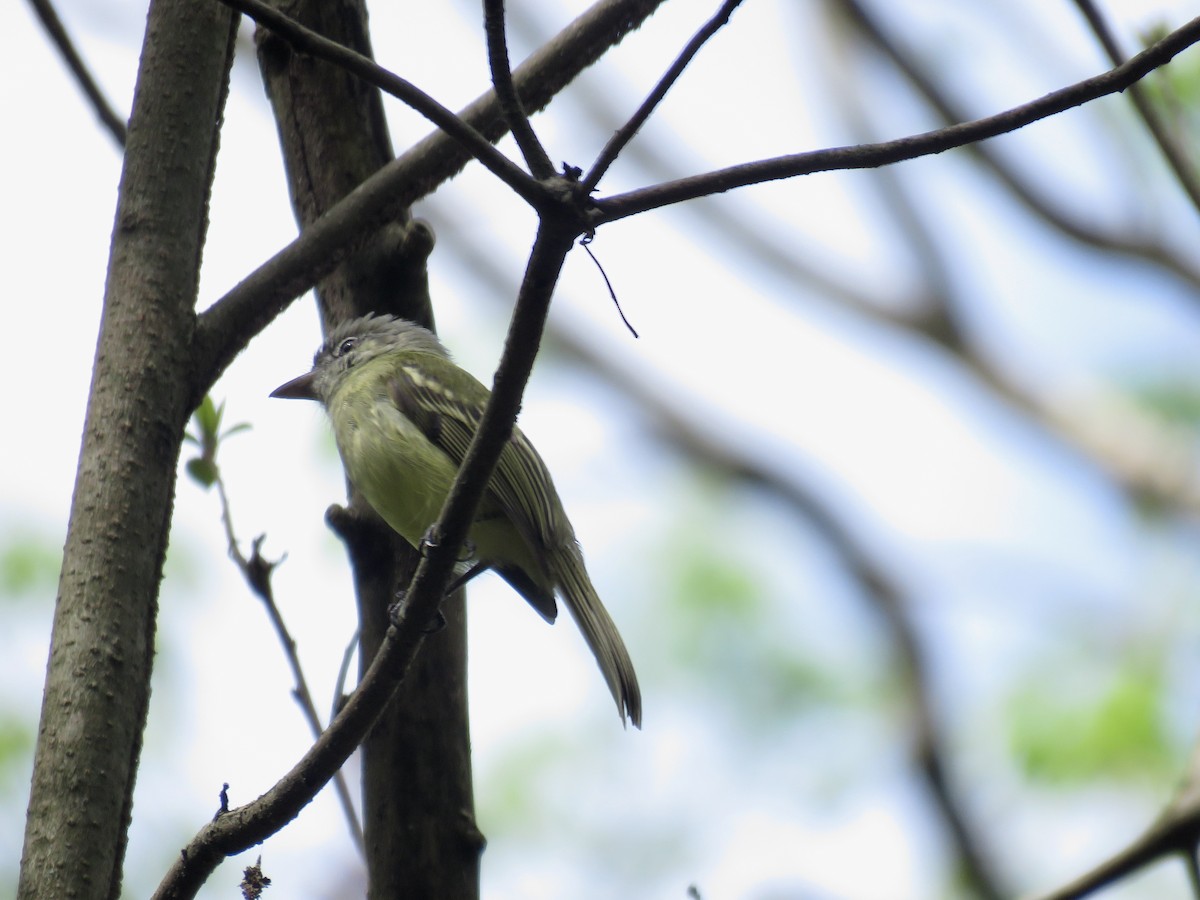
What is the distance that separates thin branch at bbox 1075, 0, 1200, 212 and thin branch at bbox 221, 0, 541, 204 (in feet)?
6.98

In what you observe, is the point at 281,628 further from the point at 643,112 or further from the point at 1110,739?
the point at 1110,739

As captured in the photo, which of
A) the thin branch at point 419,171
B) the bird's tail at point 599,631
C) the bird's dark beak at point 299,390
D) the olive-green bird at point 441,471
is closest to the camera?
the thin branch at point 419,171

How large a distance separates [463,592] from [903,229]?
29.8 feet

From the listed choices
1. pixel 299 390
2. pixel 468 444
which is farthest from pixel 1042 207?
pixel 468 444

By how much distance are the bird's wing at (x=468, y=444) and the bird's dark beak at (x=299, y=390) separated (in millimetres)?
870

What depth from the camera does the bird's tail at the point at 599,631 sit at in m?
3.44

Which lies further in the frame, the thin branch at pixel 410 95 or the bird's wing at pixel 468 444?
the bird's wing at pixel 468 444

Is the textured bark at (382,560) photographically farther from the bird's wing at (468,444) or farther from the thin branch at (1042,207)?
the thin branch at (1042,207)

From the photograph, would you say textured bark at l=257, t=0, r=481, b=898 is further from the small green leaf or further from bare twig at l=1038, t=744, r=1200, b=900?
bare twig at l=1038, t=744, r=1200, b=900

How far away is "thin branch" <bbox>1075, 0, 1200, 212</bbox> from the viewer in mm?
3461

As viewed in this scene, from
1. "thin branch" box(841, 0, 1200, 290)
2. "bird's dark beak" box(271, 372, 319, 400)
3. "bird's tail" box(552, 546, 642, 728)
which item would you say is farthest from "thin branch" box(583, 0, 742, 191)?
"thin branch" box(841, 0, 1200, 290)

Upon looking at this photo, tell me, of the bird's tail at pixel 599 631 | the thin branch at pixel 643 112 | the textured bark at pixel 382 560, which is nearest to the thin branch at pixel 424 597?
the thin branch at pixel 643 112

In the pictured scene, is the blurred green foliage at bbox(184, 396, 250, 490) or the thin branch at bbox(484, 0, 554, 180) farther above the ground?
the blurred green foliage at bbox(184, 396, 250, 490)

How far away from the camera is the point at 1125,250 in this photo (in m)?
10.2
